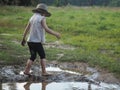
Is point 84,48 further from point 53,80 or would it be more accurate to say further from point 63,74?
point 53,80

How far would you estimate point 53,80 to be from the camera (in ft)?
27.7

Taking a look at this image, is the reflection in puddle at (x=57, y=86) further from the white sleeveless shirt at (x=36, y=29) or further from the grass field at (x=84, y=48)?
the grass field at (x=84, y=48)

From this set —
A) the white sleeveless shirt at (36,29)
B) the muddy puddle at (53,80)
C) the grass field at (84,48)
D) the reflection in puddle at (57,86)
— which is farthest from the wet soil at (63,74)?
the white sleeveless shirt at (36,29)

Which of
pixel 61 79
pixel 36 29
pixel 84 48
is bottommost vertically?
pixel 84 48

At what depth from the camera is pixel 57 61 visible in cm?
1056

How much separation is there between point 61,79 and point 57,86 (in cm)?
60

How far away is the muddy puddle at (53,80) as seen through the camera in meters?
7.88

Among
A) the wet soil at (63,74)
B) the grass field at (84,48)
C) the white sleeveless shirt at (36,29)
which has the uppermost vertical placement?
the white sleeveless shirt at (36,29)

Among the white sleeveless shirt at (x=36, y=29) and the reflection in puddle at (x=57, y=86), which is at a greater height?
the white sleeveless shirt at (x=36, y=29)

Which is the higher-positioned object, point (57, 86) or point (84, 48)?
point (57, 86)

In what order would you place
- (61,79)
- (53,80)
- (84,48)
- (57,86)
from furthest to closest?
1. (84,48)
2. (61,79)
3. (53,80)
4. (57,86)

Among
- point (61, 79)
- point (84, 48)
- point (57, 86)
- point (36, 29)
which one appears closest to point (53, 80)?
point (61, 79)

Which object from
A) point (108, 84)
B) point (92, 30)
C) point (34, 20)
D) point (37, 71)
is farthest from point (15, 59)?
point (92, 30)

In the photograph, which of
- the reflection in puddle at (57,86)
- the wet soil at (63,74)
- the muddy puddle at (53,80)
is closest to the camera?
the reflection in puddle at (57,86)
